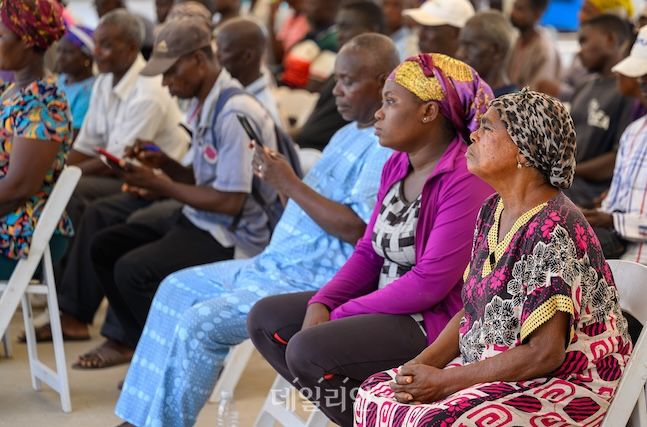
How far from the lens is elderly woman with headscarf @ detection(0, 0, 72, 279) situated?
373 cm

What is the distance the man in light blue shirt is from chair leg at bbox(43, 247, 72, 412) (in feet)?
1.43

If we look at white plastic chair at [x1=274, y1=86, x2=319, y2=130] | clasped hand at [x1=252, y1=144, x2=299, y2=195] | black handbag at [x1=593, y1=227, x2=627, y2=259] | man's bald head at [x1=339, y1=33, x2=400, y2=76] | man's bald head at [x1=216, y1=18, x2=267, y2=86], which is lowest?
white plastic chair at [x1=274, y1=86, x2=319, y2=130]

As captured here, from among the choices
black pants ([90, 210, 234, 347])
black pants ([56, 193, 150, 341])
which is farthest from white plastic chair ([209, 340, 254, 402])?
black pants ([56, 193, 150, 341])

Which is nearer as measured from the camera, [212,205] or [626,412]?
[626,412]

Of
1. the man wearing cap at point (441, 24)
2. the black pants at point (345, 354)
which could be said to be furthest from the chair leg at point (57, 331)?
the man wearing cap at point (441, 24)

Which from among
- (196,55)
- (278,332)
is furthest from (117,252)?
(278,332)

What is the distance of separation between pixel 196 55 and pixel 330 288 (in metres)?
1.41

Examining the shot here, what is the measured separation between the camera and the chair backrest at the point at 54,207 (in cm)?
369

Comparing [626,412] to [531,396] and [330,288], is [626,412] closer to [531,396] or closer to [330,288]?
[531,396]

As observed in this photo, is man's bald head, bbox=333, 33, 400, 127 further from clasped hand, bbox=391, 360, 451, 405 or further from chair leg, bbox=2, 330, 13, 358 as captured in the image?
chair leg, bbox=2, 330, 13, 358

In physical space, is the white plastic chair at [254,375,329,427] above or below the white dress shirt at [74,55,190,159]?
below

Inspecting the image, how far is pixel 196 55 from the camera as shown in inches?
161

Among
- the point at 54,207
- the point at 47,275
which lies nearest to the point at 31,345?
the point at 47,275

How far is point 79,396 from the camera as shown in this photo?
404 centimetres
